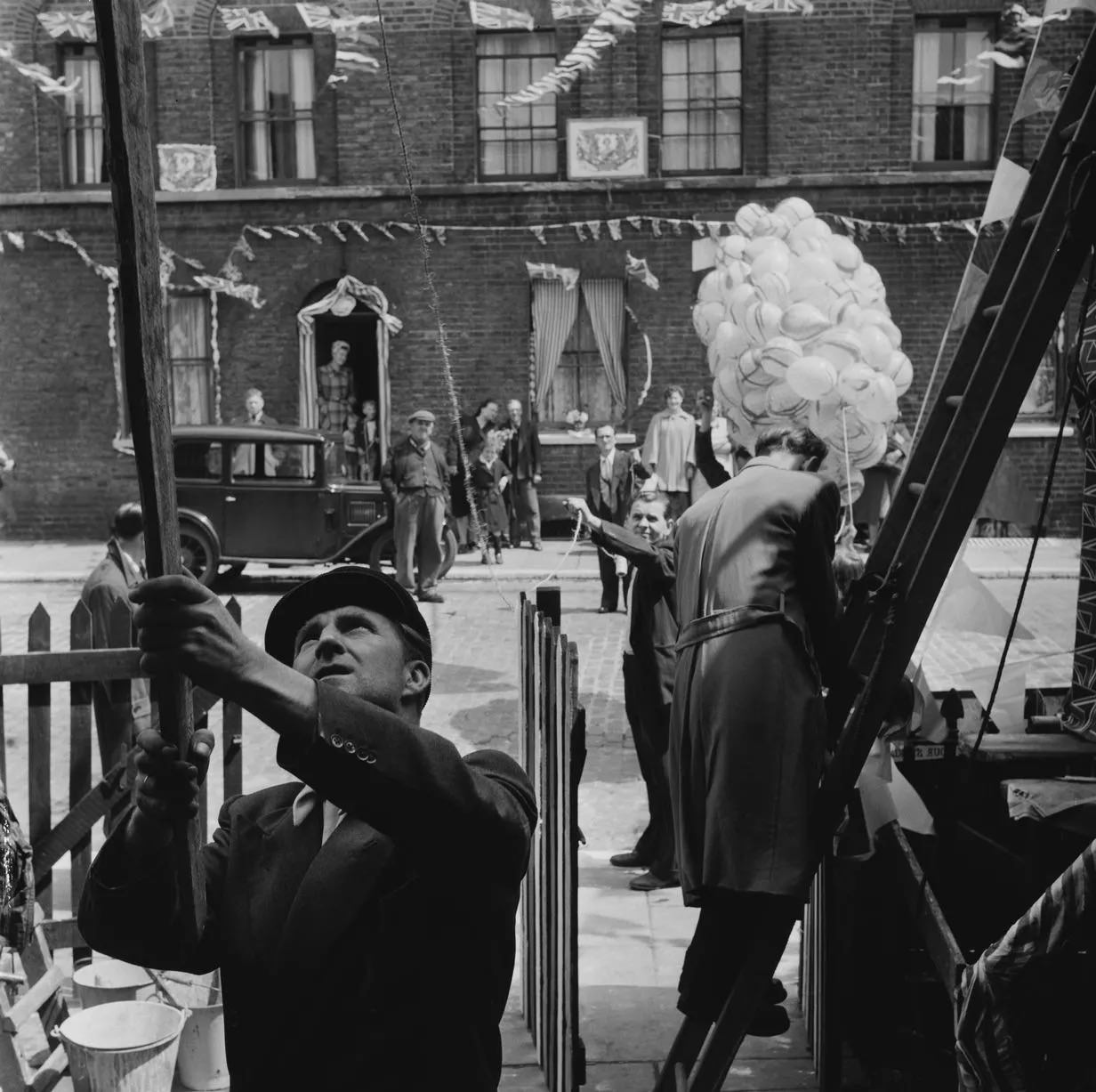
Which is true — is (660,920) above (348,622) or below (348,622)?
below

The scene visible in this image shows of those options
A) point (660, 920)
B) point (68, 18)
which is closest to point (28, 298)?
point (68, 18)

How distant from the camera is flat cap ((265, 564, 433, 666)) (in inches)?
81.9

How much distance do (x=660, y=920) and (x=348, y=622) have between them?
3.78 meters

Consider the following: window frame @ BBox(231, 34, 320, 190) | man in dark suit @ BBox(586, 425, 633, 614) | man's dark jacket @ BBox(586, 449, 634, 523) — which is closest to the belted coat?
man in dark suit @ BBox(586, 425, 633, 614)

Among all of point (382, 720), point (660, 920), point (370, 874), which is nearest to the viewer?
point (382, 720)

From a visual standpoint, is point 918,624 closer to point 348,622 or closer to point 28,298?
point 348,622

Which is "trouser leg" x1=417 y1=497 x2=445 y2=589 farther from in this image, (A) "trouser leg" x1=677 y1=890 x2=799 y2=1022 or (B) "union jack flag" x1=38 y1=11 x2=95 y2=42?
(A) "trouser leg" x1=677 y1=890 x2=799 y2=1022

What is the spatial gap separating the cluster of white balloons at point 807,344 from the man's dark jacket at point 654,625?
66.5 inches

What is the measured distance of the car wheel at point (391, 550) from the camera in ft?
49.0

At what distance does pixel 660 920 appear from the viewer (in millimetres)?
5488

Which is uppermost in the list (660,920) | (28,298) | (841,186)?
(841,186)

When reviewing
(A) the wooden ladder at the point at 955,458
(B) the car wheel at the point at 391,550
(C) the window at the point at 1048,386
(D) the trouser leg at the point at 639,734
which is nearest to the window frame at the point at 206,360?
(B) the car wheel at the point at 391,550

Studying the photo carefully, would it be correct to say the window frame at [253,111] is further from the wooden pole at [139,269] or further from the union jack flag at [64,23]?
the wooden pole at [139,269]

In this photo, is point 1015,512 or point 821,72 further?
point 821,72
